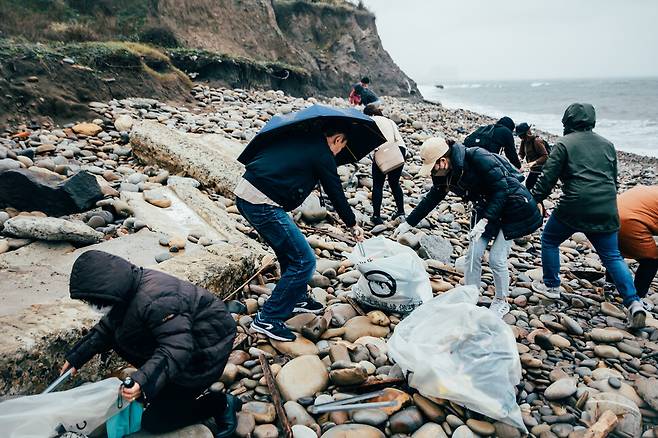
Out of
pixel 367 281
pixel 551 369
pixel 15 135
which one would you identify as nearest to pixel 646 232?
pixel 551 369

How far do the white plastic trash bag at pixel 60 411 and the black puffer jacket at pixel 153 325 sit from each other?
A: 0.71ft

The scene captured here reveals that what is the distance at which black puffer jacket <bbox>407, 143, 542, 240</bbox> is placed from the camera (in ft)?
12.3

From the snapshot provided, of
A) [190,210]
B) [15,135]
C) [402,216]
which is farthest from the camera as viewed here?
[15,135]

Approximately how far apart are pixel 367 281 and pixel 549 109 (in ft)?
146

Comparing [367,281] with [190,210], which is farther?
[190,210]

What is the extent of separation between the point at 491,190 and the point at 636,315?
1.79 metres

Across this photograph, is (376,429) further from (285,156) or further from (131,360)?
(285,156)

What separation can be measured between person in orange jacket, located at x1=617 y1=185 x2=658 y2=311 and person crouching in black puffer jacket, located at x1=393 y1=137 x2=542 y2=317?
1.06 m

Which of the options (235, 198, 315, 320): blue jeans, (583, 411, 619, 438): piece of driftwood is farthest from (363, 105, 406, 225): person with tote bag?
(583, 411, 619, 438): piece of driftwood

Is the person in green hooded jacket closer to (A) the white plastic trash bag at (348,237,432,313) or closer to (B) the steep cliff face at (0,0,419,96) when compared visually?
(A) the white plastic trash bag at (348,237,432,313)

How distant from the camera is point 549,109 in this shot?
4159cm

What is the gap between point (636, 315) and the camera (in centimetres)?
397

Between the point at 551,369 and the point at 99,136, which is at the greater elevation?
the point at 99,136

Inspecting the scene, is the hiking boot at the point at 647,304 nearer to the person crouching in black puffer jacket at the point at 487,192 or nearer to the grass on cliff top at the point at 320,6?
the person crouching in black puffer jacket at the point at 487,192
